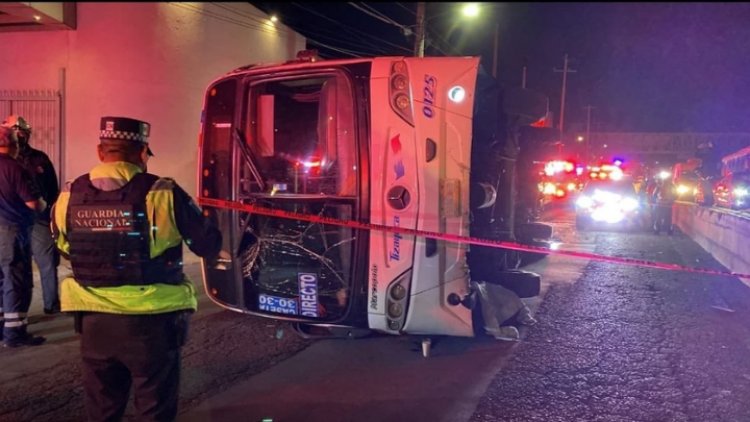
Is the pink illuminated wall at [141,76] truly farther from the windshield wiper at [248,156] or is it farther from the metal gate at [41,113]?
the windshield wiper at [248,156]

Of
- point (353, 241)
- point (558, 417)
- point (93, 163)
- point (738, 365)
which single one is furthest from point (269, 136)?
point (93, 163)

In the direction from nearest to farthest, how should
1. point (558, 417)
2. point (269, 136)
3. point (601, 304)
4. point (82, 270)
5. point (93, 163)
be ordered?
point (82, 270), point (558, 417), point (269, 136), point (601, 304), point (93, 163)

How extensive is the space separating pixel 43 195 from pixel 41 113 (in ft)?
11.4

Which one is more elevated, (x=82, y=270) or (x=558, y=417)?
(x=82, y=270)

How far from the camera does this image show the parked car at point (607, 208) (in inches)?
639

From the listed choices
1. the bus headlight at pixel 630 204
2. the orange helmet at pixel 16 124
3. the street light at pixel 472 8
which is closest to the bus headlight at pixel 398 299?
the street light at pixel 472 8

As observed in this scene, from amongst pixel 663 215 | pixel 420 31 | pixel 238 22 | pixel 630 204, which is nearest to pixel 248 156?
pixel 238 22

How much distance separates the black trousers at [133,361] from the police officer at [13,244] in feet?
9.32

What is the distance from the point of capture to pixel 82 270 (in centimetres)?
286

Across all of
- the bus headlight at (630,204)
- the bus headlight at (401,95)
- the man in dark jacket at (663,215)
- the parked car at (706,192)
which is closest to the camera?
the bus headlight at (401,95)

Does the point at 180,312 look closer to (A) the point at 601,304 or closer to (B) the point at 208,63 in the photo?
(A) the point at 601,304

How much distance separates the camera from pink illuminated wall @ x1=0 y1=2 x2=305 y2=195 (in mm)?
7699

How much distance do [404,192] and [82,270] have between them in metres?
2.12

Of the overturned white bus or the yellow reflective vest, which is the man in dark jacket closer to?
the overturned white bus
